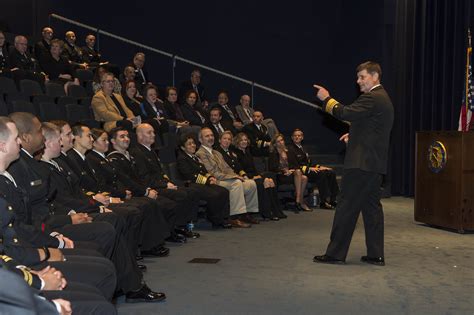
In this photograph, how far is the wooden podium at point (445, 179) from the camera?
20.1ft

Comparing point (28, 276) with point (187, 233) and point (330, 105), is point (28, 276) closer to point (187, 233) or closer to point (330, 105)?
point (330, 105)

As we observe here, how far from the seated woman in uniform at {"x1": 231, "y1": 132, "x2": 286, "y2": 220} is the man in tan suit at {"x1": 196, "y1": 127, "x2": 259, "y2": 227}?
0.20 metres

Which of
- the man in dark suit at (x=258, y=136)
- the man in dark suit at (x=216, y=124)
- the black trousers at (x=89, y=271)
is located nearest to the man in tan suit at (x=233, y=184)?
the man in dark suit at (x=216, y=124)

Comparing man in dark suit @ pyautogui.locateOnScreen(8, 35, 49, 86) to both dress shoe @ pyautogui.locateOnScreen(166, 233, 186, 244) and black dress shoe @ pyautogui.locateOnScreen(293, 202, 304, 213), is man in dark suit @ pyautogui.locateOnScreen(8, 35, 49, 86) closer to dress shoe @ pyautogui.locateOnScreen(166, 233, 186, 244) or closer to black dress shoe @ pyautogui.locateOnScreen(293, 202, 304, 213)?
dress shoe @ pyautogui.locateOnScreen(166, 233, 186, 244)

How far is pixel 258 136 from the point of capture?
9.13 metres

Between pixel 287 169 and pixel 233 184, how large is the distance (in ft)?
4.75

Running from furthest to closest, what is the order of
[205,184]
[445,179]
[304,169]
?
[304,169] → [205,184] → [445,179]

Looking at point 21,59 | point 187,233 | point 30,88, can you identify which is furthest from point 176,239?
point 21,59

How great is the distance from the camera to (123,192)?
17.0 feet

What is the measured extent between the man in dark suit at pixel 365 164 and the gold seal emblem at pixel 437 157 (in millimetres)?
1766

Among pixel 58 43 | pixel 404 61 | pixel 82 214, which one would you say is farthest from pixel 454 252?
pixel 58 43

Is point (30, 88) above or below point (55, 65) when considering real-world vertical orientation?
below

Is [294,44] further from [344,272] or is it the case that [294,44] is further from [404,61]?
[344,272]

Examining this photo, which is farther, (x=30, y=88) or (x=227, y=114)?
(x=227, y=114)
